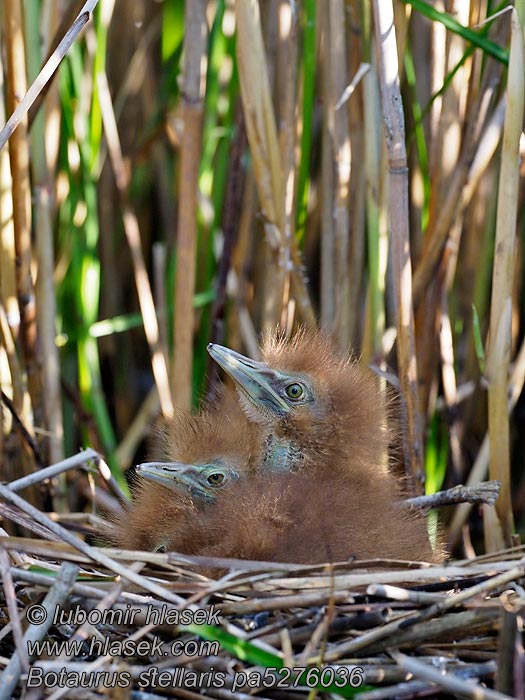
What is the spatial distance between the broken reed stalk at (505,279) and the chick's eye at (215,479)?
1.77ft

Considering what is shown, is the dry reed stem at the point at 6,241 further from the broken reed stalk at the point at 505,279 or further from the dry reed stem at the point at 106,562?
the broken reed stalk at the point at 505,279

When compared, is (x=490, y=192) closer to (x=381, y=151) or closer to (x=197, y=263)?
(x=381, y=151)

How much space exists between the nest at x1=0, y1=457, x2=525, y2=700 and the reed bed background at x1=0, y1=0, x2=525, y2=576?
598 millimetres

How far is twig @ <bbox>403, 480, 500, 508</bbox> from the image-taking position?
1.85 metres

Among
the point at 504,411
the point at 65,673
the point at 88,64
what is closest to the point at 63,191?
the point at 88,64

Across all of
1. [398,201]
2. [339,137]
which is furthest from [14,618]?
[339,137]

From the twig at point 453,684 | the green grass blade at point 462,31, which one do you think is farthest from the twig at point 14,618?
the green grass blade at point 462,31

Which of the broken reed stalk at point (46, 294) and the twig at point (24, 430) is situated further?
the broken reed stalk at point (46, 294)

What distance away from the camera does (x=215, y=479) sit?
1.91m

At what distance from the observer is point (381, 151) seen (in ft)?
6.82

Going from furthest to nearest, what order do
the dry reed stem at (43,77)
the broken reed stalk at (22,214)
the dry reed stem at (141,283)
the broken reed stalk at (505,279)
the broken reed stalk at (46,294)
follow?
the dry reed stem at (141,283) → the broken reed stalk at (46,294) → the broken reed stalk at (22,214) → the broken reed stalk at (505,279) → the dry reed stem at (43,77)

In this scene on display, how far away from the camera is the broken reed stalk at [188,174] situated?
2201 mm

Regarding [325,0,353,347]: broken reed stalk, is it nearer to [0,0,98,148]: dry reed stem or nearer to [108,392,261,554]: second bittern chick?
[108,392,261,554]: second bittern chick

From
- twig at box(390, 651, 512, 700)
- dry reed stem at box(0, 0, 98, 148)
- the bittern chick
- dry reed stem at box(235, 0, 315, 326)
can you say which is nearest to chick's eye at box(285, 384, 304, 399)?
the bittern chick
